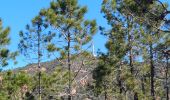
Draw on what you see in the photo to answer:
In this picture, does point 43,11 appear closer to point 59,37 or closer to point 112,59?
point 59,37

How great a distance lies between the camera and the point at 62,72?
32.8 metres

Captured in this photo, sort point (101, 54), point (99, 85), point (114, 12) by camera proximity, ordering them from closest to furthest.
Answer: point (114, 12)
point (101, 54)
point (99, 85)

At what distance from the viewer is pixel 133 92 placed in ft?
105

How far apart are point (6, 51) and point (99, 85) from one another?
9121 mm

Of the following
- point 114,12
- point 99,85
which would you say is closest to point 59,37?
point 114,12

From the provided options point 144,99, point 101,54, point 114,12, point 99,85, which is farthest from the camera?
point 99,85

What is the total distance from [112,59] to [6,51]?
947 cm

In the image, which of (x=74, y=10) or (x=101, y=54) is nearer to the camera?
(x=74, y=10)

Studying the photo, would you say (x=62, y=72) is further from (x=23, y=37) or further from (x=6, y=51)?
(x=6, y=51)

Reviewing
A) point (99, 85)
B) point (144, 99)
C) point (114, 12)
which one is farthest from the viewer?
point (99, 85)

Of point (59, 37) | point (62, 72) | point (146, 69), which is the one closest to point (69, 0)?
point (59, 37)

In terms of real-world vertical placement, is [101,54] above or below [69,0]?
below

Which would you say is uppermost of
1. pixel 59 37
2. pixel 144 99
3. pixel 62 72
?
pixel 59 37

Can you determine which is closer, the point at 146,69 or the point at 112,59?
the point at 146,69
